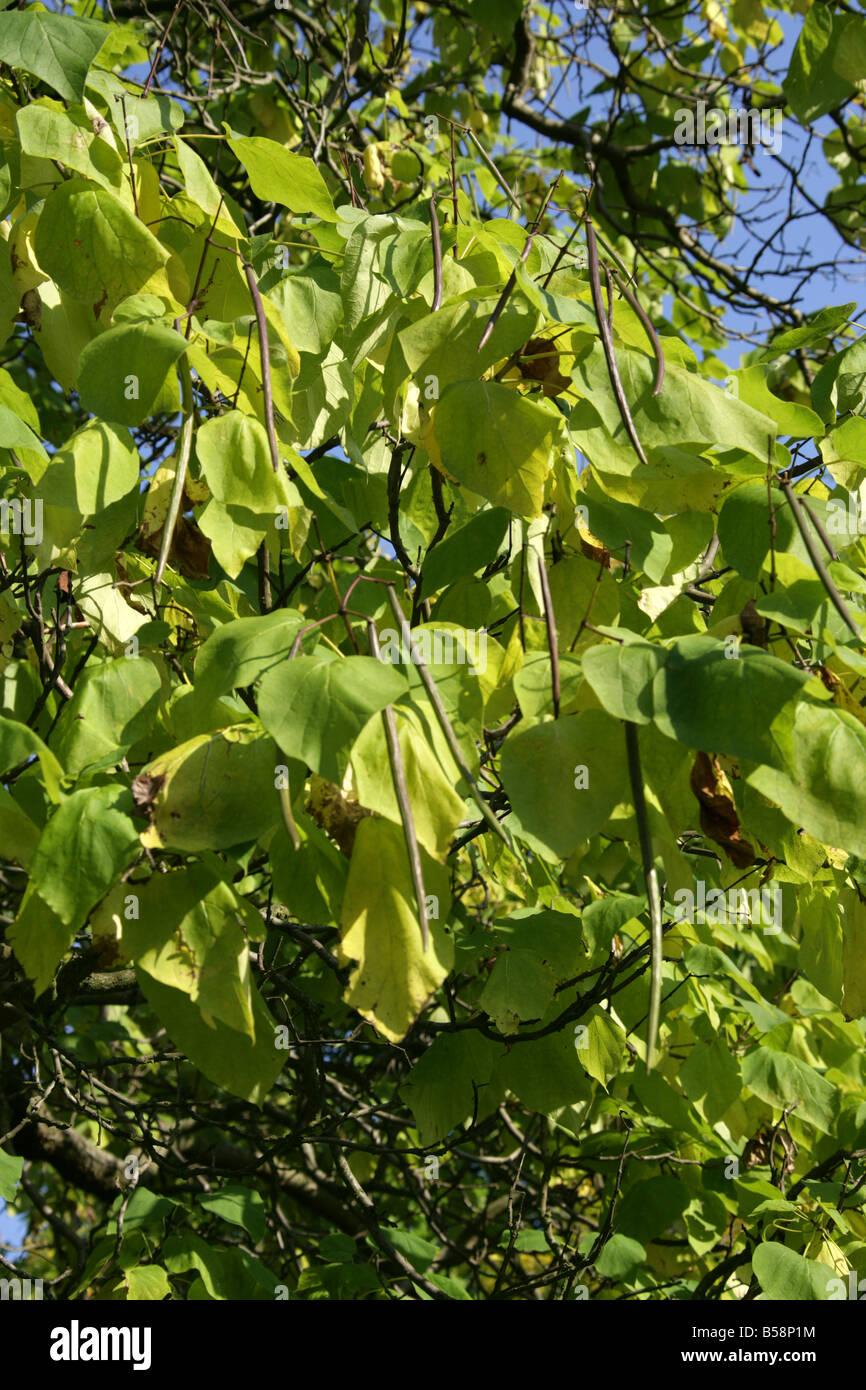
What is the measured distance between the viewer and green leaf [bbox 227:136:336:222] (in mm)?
1414

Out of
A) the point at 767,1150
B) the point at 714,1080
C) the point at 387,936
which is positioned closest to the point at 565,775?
the point at 387,936

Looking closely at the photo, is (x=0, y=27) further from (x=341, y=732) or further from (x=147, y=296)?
(x=341, y=732)

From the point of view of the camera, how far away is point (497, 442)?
1.12 m

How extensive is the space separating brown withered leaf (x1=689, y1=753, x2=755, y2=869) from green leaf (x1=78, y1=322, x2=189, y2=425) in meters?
0.65

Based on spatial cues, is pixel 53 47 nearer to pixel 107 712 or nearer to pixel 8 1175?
pixel 107 712

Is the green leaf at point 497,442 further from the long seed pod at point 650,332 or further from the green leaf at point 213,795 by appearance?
the green leaf at point 213,795

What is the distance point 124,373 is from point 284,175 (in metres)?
0.49

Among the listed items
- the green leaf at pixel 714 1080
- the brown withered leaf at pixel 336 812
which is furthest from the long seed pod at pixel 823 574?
the green leaf at pixel 714 1080

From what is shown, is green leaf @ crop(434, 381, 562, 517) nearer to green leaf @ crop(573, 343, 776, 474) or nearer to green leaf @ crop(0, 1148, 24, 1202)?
green leaf @ crop(573, 343, 776, 474)

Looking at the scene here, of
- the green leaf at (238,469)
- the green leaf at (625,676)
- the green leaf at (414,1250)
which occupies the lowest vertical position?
the green leaf at (414,1250)

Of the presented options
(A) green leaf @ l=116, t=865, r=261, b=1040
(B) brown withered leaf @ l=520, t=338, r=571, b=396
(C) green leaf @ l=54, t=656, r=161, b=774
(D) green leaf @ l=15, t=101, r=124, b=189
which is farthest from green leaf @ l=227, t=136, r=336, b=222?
(A) green leaf @ l=116, t=865, r=261, b=1040

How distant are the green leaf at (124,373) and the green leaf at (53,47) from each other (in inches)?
12.3

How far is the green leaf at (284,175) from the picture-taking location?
4.64 feet

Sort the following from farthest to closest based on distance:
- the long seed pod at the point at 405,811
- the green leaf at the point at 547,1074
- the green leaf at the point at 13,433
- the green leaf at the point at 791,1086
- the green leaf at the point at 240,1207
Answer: the green leaf at the point at 240,1207, the green leaf at the point at 791,1086, the green leaf at the point at 547,1074, the green leaf at the point at 13,433, the long seed pod at the point at 405,811
